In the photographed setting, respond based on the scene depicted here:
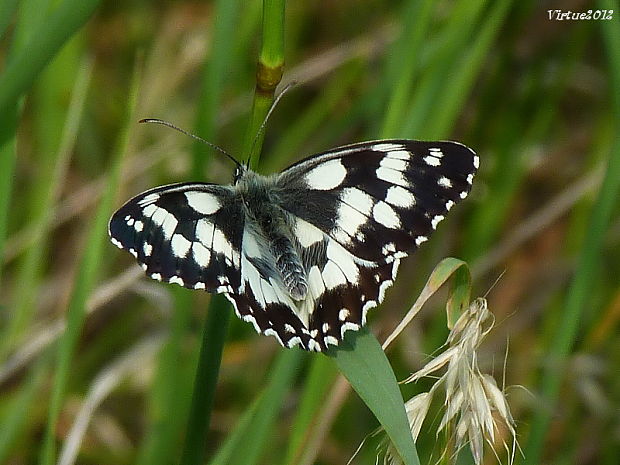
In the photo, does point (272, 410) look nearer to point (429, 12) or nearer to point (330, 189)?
point (330, 189)

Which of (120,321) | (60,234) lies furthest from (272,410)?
(60,234)

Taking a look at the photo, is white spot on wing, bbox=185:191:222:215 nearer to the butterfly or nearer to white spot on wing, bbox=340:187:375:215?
the butterfly

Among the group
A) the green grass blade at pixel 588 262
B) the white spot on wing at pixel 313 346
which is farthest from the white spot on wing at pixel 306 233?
the green grass blade at pixel 588 262

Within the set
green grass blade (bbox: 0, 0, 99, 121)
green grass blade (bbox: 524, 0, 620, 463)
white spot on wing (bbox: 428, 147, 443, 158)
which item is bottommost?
green grass blade (bbox: 524, 0, 620, 463)

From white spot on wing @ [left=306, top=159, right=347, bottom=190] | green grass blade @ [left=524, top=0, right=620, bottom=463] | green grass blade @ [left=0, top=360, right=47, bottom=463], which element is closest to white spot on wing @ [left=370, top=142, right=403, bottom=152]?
white spot on wing @ [left=306, top=159, right=347, bottom=190]

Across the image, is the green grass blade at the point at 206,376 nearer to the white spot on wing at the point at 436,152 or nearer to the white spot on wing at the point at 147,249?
the white spot on wing at the point at 147,249

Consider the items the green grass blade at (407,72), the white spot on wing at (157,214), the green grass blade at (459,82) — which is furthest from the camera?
the green grass blade at (459,82)
